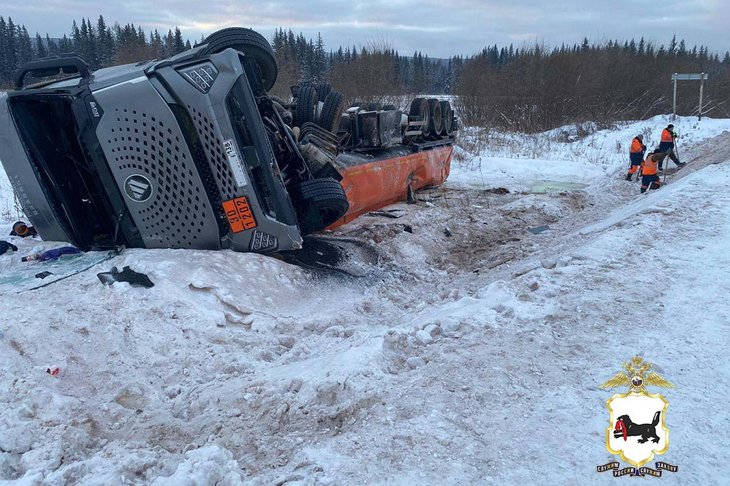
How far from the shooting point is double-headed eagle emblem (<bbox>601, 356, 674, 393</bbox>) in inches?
97.9

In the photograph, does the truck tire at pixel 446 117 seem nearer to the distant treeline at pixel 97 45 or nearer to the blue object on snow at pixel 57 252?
the blue object on snow at pixel 57 252

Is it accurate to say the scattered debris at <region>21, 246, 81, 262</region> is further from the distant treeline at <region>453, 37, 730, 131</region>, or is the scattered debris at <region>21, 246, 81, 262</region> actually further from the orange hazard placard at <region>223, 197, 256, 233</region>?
the distant treeline at <region>453, 37, 730, 131</region>

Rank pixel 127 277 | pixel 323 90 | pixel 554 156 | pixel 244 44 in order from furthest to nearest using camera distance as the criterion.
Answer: pixel 554 156
pixel 323 90
pixel 244 44
pixel 127 277

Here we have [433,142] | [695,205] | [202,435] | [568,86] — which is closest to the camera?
[202,435]

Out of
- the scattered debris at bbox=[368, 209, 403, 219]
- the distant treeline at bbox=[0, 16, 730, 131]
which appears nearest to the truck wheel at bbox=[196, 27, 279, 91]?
the scattered debris at bbox=[368, 209, 403, 219]

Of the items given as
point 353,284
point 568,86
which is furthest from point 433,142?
point 568,86

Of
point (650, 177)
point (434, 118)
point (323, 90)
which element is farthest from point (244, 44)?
point (650, 177)

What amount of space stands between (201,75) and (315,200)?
1382mm

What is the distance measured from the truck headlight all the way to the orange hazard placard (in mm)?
824

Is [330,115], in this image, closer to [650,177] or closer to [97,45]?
[650,177]

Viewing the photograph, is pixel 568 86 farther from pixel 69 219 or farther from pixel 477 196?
pixel 69 219

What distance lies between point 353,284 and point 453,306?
4.01ft

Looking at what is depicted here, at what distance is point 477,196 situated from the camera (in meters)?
9.47

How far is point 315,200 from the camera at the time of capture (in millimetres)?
4840
